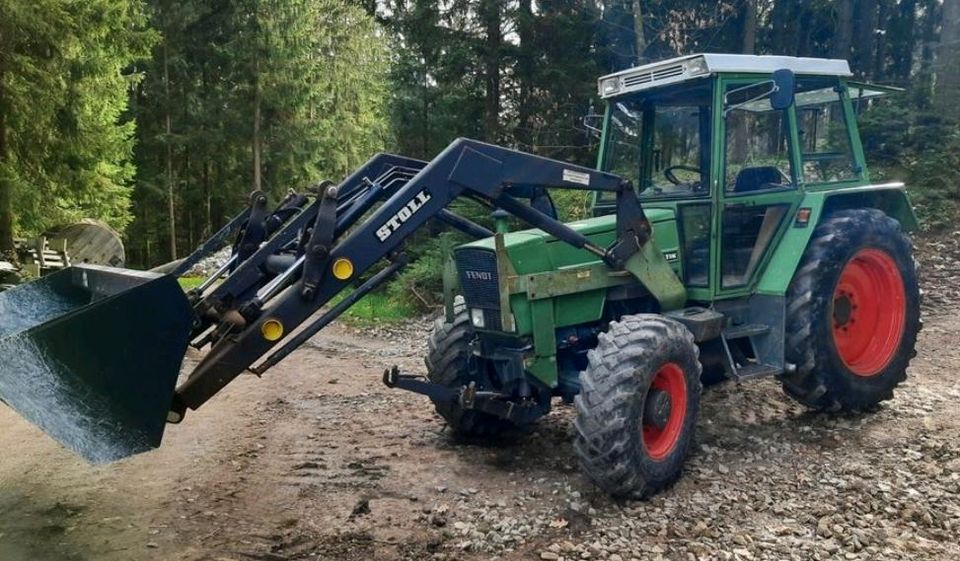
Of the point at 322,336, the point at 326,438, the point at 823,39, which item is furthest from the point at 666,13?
the point at 326,438

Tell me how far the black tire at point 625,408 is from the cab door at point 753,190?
1.06 m

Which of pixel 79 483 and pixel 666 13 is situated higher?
pixel 666 13

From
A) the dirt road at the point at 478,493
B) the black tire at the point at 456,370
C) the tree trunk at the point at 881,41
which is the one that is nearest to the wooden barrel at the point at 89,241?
the dirt road at the point at 478,493

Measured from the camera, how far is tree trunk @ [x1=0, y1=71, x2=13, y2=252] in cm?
1243

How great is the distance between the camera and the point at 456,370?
4.98 meters

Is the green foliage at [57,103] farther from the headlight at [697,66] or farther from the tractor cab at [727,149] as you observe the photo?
the headlight at [697,66]

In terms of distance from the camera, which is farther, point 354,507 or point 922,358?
point 922,358

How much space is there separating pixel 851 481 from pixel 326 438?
346 centimetres

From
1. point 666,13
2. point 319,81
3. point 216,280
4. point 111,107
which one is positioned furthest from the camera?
point 319,81

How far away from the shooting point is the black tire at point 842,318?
195 inches

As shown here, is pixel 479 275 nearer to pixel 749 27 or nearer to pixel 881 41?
pixel 749 27

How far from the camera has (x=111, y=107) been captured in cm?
1572

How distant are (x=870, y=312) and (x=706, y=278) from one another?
5.18 ft

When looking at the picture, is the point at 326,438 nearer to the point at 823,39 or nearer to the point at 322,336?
the point at 322,336
